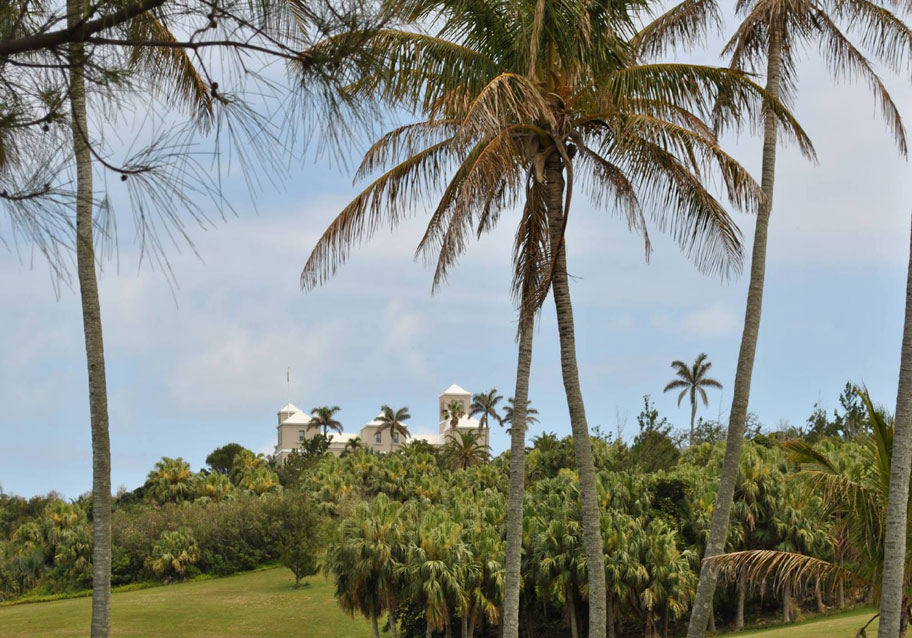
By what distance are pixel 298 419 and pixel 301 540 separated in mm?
56587

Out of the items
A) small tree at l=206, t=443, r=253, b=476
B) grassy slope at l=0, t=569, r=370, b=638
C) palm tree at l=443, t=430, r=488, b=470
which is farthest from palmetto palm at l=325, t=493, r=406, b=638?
small tree at l=206, t=443, r=253, b=476

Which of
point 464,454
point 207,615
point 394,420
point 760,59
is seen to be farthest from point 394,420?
point 760,59

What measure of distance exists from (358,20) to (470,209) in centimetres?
872

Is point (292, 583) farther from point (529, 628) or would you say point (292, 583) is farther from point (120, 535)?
point (529, 628)

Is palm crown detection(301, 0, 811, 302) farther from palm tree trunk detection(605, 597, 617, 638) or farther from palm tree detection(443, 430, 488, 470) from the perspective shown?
palm tree detection(443, 430, 488, 470)

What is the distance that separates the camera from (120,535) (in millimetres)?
61594

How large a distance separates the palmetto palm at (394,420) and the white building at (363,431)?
0.60 meters

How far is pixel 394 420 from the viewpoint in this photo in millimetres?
106812

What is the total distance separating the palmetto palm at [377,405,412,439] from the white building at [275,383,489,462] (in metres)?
0.60

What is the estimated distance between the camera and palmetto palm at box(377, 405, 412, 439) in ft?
349

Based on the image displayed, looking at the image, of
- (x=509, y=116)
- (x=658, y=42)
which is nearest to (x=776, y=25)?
(x=658, y=42)

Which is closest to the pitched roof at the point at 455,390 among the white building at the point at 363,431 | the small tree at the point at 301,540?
the white building at the point at 363,431

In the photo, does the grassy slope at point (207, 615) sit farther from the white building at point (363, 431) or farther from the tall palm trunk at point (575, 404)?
the white building at point (363, 431)

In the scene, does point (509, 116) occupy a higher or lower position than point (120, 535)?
A: higher
